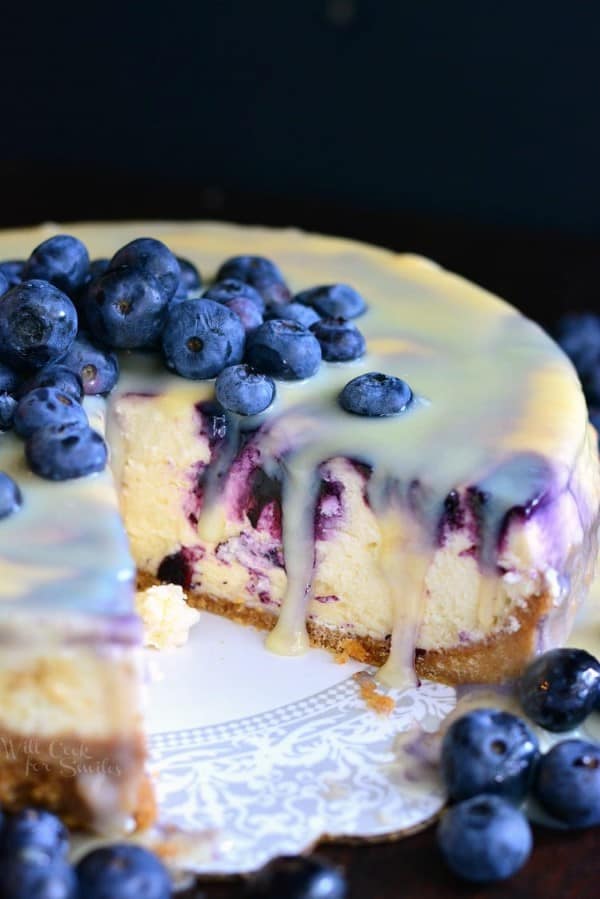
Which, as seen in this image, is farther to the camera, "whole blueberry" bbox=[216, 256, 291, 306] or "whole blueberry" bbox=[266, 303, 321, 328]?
"whole blueberry" bbox=[216, 256, 291, 306]

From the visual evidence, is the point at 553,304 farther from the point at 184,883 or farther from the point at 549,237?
the point at 184,883

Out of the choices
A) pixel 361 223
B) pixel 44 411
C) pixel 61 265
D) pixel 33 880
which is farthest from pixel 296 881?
pixel 361 223

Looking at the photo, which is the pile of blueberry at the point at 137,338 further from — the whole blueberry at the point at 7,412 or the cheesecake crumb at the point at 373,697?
the cheesecake crumb at the point at 373,697

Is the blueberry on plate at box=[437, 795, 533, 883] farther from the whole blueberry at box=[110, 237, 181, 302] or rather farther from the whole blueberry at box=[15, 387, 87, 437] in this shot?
the whole blueberry at box=[110, 237, 181, 302]

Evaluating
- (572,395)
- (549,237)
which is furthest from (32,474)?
(549,237)

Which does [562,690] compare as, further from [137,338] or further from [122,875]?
[137,338]

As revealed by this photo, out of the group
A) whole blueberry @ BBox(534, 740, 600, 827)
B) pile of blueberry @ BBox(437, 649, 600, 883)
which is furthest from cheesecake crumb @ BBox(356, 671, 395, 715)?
whole blueberry @ BBox(534, 740, 600, 827)
